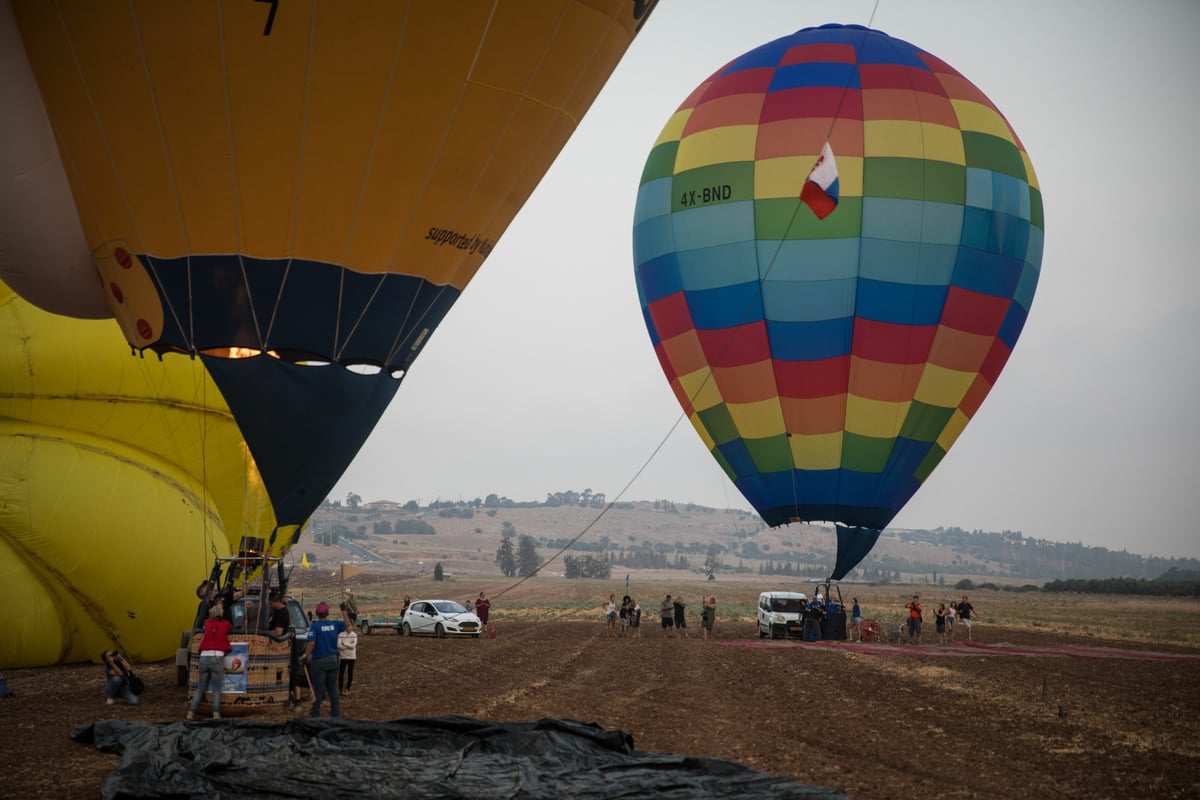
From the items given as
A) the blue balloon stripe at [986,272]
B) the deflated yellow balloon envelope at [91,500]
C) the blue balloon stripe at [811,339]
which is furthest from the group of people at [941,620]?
the deflated yellow balloon envelope at [91,500]

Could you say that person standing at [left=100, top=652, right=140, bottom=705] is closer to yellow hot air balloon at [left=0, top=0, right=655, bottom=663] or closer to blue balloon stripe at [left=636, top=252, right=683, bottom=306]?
yellow hot air balloon at [left=0, top=0, right=655, bottom=663]

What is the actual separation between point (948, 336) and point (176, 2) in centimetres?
1575

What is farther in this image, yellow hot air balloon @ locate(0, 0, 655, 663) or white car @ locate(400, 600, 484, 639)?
white car @ locate(400, 600, 484, 639)

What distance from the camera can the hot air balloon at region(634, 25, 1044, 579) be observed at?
20.6 meters

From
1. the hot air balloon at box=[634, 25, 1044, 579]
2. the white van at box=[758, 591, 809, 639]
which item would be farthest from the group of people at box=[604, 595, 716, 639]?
the hot air balloon at box=[634, 25, 1044, 579]

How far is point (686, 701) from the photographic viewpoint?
14.1m

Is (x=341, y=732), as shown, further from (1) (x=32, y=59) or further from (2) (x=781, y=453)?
(2) (x=781, y=453)

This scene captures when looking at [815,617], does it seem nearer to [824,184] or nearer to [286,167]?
[824,184]

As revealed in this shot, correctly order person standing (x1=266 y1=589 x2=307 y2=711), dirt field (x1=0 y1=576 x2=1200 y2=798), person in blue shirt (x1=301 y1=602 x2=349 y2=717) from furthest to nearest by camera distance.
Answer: person standing (x1=266 y1=589 x2=307 y2=711), person in blue shirt (x1=301 y1=602 x2=349 y2=717), dirt field (x1=0 y1=576 x2=1200 y2=798)

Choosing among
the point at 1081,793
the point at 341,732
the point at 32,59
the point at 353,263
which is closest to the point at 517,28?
the point at 353,263

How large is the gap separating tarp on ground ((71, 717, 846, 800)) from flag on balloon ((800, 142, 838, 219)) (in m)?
13.4

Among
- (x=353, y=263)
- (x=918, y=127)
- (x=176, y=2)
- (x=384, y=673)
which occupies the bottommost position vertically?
(x=384, y=673)

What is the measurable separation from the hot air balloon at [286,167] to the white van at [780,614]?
1848cm

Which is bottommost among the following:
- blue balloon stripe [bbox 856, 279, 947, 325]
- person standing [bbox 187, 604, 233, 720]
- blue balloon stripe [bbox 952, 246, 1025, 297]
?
person standing [bbox 187, 604, 233, 720]
